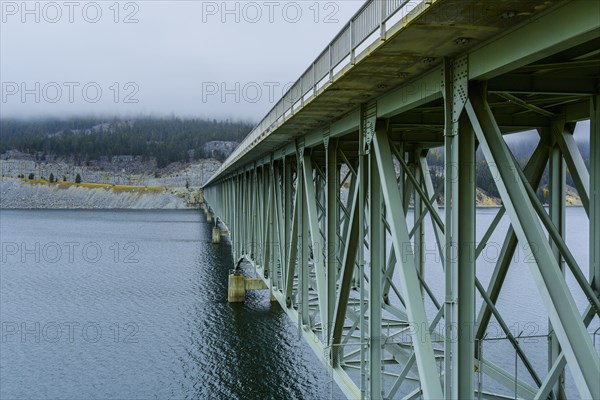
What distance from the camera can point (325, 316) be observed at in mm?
15109

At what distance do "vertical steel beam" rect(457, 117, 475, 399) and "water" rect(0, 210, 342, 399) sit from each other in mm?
5456

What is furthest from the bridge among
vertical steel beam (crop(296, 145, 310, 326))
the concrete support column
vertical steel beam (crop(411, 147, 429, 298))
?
the concrete support column

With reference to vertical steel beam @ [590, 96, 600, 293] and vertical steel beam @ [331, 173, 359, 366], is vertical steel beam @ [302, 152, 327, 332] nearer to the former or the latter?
vertical steel beam @ [331, 173, 359, 366]

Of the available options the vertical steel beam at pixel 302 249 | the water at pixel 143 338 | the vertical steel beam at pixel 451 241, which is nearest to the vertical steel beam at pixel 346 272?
the water at pixel 143 338

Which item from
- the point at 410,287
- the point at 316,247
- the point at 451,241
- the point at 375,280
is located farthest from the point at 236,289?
the point at 451,241

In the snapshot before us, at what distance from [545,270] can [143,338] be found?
98.5ft

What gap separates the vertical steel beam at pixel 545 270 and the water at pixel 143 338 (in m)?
7.37

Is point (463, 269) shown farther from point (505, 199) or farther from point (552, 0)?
point (552, 0)

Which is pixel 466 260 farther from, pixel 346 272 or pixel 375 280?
pixel 346 272

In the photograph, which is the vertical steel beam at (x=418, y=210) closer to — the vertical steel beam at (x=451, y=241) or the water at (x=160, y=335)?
the water at (x=160, y=335)

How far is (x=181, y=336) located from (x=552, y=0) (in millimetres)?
30459

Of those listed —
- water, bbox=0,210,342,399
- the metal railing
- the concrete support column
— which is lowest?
water, bbox=0,210,342,399

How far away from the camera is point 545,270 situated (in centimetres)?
597

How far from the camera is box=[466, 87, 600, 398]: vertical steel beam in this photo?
5465 mm
